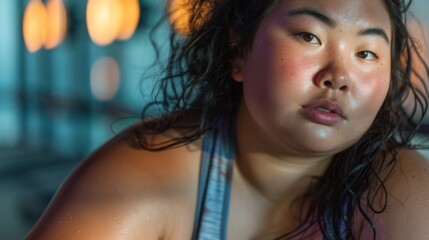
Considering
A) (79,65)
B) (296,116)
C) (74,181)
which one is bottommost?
(79,65)

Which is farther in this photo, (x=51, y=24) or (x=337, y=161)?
(x=51, y=24)

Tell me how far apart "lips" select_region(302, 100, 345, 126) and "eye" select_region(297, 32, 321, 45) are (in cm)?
9

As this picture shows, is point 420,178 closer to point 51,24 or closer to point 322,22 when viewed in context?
point 322,22

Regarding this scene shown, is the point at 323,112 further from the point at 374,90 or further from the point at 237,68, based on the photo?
the point at 237,68

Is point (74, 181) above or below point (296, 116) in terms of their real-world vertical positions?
below

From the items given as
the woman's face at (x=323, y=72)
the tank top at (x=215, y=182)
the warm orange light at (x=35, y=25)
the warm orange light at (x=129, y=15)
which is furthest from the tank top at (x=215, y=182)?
the warm orange light at (x=35, y=25)

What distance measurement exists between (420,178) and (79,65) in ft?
17.0

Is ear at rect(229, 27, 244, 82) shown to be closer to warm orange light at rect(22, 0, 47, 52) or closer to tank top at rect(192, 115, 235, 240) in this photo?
tank top at rect(192, 115, 235, 240)

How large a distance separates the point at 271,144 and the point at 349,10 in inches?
9.1

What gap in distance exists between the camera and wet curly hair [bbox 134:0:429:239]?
91cm

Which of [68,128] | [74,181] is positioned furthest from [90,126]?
[74,181]

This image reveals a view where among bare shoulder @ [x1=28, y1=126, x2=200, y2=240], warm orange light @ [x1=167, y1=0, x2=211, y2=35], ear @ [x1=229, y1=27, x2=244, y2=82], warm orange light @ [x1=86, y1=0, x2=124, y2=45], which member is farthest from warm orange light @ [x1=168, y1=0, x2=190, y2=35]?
warm orange light @ [x1=86, y1=0, x2=124, y2=45]

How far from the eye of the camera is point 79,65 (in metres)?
5.79

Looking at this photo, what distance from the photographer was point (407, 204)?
0.84m
